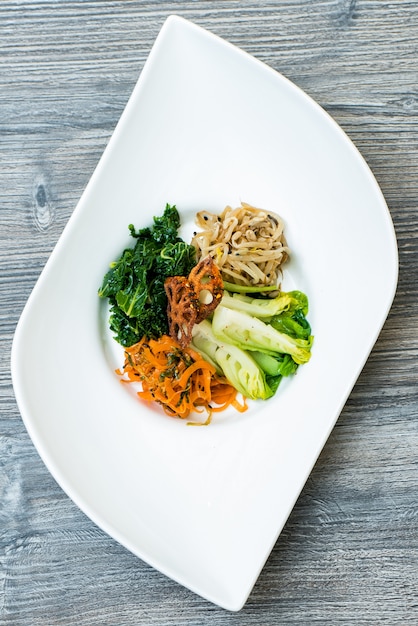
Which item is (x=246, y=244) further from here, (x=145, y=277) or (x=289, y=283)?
(x=145, y=277)

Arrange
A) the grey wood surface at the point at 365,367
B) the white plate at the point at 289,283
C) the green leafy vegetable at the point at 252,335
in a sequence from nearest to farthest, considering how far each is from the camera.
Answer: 1. the white plate at the point at 289,283
2. the green leafy vegetable at the point at 252,335
3. the grey wood surface at the point at 365,367

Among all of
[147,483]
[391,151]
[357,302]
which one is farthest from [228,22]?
[147,483]

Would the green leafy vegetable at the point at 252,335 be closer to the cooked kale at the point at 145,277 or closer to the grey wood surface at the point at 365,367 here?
the cooked kale at the point at 145,277

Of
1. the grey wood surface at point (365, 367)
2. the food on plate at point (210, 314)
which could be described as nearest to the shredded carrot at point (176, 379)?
the food on plate at point (210, 314)

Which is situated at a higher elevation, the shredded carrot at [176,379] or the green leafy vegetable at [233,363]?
the green leafy vegetable at [233,363]

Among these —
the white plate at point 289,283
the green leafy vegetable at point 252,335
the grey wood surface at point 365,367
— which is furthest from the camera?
the grey wood surface at point 365,367

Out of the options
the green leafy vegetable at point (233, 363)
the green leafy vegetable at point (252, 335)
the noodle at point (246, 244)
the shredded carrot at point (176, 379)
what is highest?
the noodle at point (246, 244)

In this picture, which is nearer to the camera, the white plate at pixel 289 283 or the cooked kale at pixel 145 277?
the white plate at pixel 289 283
